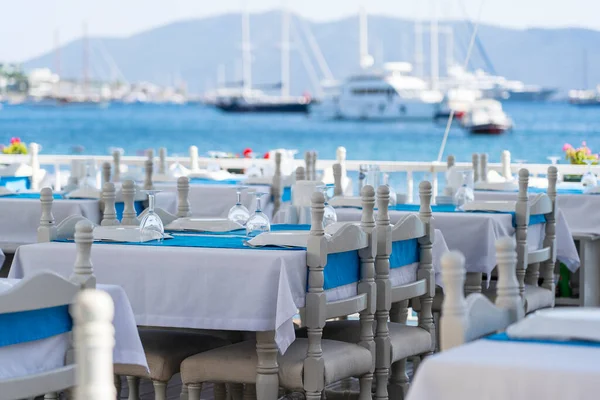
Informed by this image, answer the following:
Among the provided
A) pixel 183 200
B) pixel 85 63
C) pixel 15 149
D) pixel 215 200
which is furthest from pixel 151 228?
pixel 85 63

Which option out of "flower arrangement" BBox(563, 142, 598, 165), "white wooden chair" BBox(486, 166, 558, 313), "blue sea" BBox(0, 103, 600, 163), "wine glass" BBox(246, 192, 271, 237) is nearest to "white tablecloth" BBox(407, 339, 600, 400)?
"wine glass" BBox(246, 192, 271, 237)

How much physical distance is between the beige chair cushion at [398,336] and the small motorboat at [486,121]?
2005 inches

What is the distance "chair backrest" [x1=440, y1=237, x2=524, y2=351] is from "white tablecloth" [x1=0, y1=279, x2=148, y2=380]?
1222mm

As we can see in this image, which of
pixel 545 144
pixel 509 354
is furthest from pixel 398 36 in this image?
pixel 509 354

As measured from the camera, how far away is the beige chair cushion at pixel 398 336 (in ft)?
16.3

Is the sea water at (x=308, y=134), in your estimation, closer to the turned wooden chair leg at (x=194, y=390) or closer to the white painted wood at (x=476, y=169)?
the white painted wood at (x=476, y=169)

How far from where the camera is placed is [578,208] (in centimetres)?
750

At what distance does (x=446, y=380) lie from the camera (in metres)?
2.47

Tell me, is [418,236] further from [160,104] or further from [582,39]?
[160,104]

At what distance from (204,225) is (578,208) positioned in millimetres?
2894

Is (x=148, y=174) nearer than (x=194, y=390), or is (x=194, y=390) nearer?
(x=194, y=390)

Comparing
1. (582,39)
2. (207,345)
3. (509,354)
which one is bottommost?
(207,345)

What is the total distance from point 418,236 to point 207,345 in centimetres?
97

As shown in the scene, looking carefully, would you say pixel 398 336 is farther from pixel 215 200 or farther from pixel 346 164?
pixel 346 164
